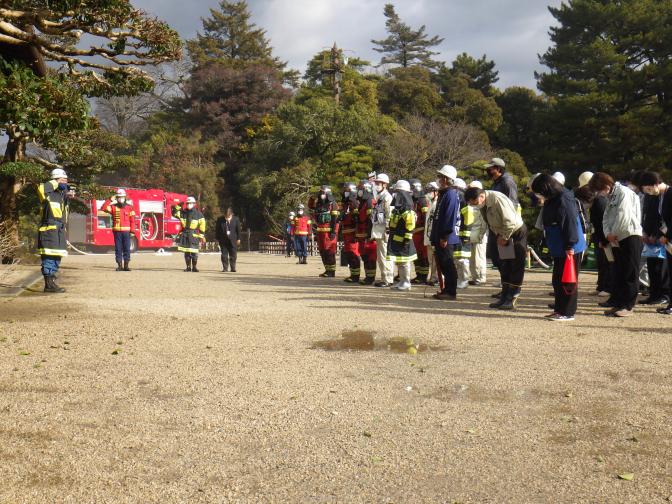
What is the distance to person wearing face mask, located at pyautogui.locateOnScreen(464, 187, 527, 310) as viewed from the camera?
30.5 feet

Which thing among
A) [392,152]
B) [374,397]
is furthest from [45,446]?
[392,152]

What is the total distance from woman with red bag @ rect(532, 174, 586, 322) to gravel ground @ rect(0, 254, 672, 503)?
34 centimetres

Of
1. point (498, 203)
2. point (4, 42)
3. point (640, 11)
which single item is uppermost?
point (640, 11)

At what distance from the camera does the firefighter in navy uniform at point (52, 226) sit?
36.4ft

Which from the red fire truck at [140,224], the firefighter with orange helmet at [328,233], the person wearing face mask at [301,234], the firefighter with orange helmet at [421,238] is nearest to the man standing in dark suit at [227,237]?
the firefighter with orange helmet at [328,233]

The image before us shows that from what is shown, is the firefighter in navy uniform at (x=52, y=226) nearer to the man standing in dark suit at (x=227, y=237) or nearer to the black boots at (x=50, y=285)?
the black boots at (x=50, y=285)

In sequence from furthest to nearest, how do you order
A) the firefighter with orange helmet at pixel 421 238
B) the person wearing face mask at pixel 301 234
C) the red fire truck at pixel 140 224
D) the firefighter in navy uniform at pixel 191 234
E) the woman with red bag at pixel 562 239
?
the red fire truck at pixel 140 224, the person wearing face mask at pixel 301 234, the firefighter in navy uniform at pixel 191 234, the firefighter with orange helmet at pixel 421 238, the woman with red bag at pixel 562 239

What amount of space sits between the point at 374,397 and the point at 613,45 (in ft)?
113

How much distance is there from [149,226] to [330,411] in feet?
115

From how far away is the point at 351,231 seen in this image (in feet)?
46.3

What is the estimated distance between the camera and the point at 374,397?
4.70 meters

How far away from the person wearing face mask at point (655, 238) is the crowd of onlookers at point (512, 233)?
0.05ft

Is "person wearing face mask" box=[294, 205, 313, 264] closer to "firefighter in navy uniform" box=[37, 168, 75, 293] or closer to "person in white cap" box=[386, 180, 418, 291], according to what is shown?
"person in white cap" box=[386, 180, 418, 291]

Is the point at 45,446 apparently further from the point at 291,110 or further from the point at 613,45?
the point at 291,110
